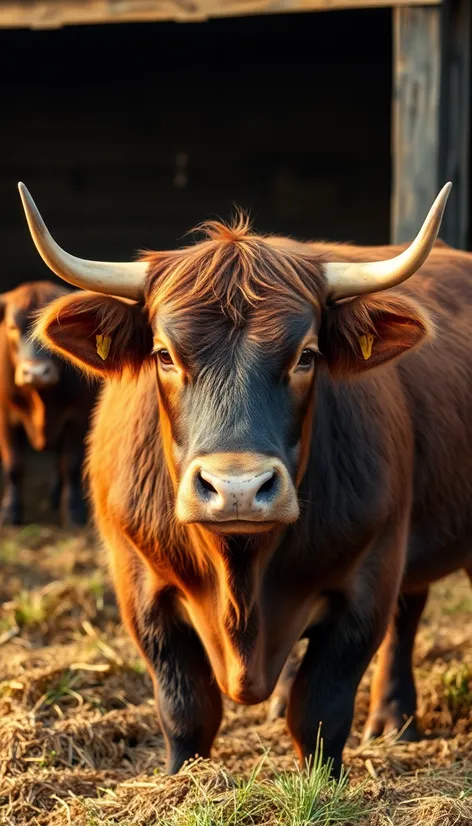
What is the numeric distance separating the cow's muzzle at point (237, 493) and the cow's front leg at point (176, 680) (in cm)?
92

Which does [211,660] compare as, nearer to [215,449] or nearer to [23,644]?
[215,449]

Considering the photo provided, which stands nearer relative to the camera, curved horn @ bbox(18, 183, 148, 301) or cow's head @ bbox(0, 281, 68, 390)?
curved horn @ bbox(18, 183, 148, 301)

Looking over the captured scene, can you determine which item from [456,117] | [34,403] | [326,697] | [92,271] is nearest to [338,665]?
[326,697]

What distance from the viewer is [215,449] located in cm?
314

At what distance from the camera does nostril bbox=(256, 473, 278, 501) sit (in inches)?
119

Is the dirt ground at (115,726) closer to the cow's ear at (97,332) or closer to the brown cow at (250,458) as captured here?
the brown cow at (250,458)

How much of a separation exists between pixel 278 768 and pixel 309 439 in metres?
1.22

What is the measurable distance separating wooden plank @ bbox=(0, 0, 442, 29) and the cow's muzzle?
393cm

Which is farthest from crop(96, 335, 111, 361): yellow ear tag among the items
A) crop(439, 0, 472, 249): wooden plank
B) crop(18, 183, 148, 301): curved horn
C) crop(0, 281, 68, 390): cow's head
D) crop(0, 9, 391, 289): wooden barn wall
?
crop(0, 9, 391, 289): wooden barn wall

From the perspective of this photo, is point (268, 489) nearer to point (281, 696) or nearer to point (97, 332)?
point (97, 332)

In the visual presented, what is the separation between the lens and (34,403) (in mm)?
9023

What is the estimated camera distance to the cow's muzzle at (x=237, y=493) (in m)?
2.99

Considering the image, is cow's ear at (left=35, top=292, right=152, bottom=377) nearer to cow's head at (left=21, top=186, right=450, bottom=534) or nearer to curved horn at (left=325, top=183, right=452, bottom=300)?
cow's head at (left=21, top=186, right=450, bottom=534)

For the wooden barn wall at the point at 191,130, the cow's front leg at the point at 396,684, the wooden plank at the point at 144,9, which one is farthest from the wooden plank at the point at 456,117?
the wooden barn wall at the point at 191,130
